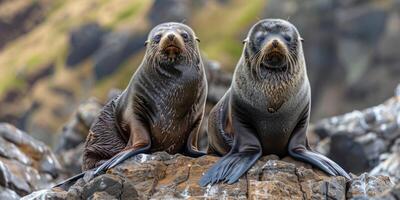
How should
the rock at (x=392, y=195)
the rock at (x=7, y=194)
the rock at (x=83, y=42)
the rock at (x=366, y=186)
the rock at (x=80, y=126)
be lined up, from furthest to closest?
the rock at (x=83, y=42), the rock at (x=80, y=126), the rock at (x=7, y=194), the rock at (x=366, y=186), the rock at (x=392, y=195)

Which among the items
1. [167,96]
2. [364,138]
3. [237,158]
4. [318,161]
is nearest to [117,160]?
[167,96]

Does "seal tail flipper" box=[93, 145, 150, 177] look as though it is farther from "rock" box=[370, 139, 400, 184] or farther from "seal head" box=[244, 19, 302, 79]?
"rock" box=[370, 139, 400, 184]

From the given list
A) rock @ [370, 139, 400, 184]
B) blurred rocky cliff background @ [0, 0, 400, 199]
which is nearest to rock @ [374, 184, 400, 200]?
blurred rocky cliff background @ [0, 0, 400, 199]

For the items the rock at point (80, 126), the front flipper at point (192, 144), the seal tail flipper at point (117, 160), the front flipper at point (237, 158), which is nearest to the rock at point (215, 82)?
the rock at point (80, 126)

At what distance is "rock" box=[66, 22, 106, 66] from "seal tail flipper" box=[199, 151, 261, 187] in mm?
57889

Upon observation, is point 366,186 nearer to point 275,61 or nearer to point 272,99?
point 272,99

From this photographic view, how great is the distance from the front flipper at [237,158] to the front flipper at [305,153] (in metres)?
0.42

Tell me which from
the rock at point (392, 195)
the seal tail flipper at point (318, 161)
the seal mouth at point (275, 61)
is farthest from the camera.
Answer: the seal mouth at point (275, 61)

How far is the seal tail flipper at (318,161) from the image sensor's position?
824cm

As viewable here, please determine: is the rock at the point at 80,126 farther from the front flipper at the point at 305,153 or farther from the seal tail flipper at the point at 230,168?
the seal tail flipper at the point at 230,168

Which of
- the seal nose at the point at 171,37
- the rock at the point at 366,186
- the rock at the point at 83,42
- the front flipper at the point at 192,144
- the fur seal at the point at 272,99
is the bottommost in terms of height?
the rock at the point at 366,186

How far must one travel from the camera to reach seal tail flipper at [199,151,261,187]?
308 inches

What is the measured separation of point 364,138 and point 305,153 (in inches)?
372

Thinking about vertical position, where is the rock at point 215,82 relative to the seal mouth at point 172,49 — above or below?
above
